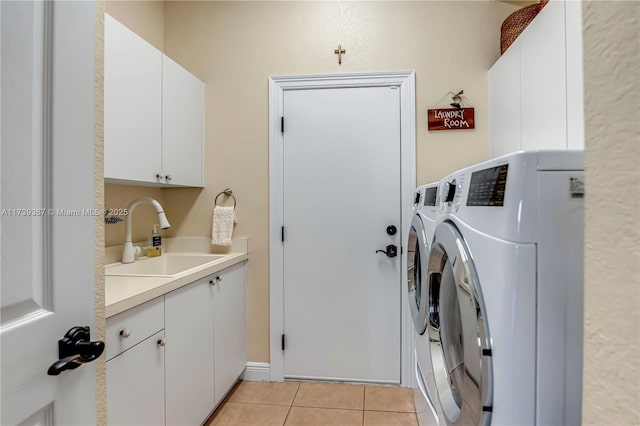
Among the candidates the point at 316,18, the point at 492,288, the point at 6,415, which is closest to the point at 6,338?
the point at 6,415

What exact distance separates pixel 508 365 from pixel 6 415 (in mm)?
846

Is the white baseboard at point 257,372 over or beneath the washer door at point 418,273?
beneath

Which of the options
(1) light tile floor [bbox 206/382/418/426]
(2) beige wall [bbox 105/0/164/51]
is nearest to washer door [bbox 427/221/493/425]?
(1) light tile floor [bbox 206/382/418/426]

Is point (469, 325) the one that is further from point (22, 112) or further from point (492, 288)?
point (22, 112)

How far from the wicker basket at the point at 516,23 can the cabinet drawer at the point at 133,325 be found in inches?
89.8

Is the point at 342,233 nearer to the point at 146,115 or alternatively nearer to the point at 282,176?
the point at 282,176

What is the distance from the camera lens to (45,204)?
615 millimetres

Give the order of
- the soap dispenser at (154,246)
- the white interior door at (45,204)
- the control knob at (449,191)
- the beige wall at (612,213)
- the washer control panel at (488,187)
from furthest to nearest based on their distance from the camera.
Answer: the soap dispenser at (154,246) → the control knob at (449,191) → the washer control panel at (488,187) → the white interior door at (45,204) → the beige wall at (612,213)

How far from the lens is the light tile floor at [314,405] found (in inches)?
74.7

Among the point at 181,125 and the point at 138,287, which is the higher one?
the point at 181,125

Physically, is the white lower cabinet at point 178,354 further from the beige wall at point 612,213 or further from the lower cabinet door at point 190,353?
the beige wall at point 612,213

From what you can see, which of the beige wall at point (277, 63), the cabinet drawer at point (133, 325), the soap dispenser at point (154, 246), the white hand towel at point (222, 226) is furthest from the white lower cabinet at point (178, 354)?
the soap dispenser at point (154, 246)

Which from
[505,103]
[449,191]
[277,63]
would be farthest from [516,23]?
[449,191]

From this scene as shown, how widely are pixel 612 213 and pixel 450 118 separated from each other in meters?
2.01
